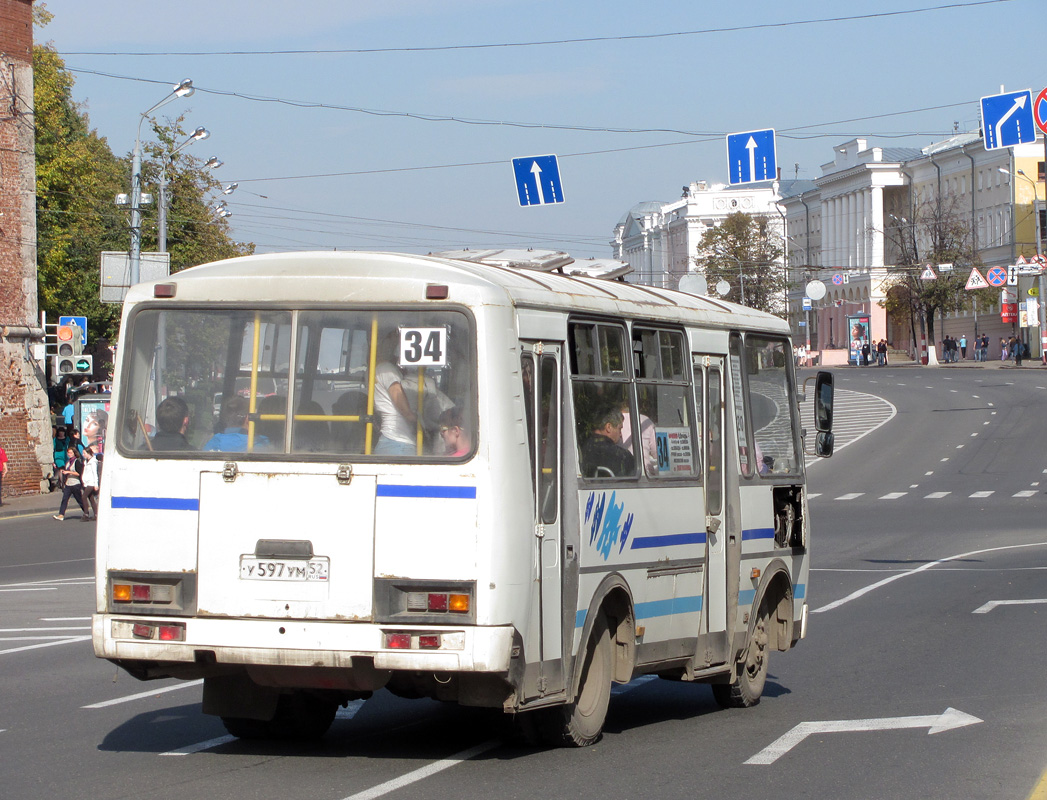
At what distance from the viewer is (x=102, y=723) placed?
9.24 meters

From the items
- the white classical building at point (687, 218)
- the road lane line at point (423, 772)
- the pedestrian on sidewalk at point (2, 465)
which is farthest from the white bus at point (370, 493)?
the white classical building at point (687, 218)

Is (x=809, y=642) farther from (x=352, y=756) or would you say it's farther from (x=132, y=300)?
(x=132, y=300)

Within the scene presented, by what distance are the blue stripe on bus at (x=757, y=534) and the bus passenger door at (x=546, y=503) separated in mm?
2532

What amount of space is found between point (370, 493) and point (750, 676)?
13.1 feet

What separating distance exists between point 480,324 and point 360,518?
3.45 ft

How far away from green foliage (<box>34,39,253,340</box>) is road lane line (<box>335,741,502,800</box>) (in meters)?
37.0

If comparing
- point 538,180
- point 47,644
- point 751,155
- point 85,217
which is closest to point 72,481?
point 538,180

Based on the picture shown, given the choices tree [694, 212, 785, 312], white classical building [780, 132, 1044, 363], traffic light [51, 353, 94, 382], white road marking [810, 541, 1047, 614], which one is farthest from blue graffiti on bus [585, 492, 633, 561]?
tree [694, 212, 785, 312]

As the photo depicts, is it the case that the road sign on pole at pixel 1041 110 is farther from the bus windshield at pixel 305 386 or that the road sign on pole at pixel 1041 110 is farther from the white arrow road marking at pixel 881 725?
the bus windshield at pixel 305 386

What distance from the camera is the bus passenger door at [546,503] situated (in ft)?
25.0

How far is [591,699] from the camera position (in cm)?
841

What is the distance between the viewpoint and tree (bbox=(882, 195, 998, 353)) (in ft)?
314

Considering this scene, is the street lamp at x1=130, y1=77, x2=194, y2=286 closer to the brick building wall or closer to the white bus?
the brick building wall

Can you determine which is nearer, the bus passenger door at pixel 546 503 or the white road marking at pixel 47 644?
the bus passenger door at pixel 546 503
